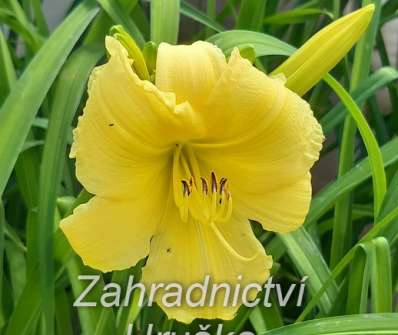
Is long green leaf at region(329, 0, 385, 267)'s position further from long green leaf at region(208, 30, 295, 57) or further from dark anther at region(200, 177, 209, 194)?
dark anther at region(200, 177, 209, 194)

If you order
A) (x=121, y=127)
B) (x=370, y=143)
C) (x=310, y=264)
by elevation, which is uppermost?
(x=121, y=127)

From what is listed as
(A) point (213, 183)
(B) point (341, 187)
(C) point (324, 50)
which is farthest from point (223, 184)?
(B) point (341, 187)

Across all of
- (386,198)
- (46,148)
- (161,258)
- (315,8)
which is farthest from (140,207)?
(315,8)

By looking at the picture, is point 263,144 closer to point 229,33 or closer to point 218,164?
point 218,164

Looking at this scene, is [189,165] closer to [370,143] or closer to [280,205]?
[280,205]

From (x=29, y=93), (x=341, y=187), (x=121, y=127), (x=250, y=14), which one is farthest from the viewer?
(x=250, y=14)

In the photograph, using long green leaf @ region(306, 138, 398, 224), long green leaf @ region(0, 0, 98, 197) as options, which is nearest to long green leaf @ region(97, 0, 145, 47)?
long green leaf @ region(0, 0, 98, 197)

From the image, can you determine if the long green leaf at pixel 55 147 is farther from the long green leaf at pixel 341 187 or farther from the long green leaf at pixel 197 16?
the long green leaf at pixel 341 187

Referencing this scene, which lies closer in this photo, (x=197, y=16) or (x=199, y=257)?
(x=199, y=257)
